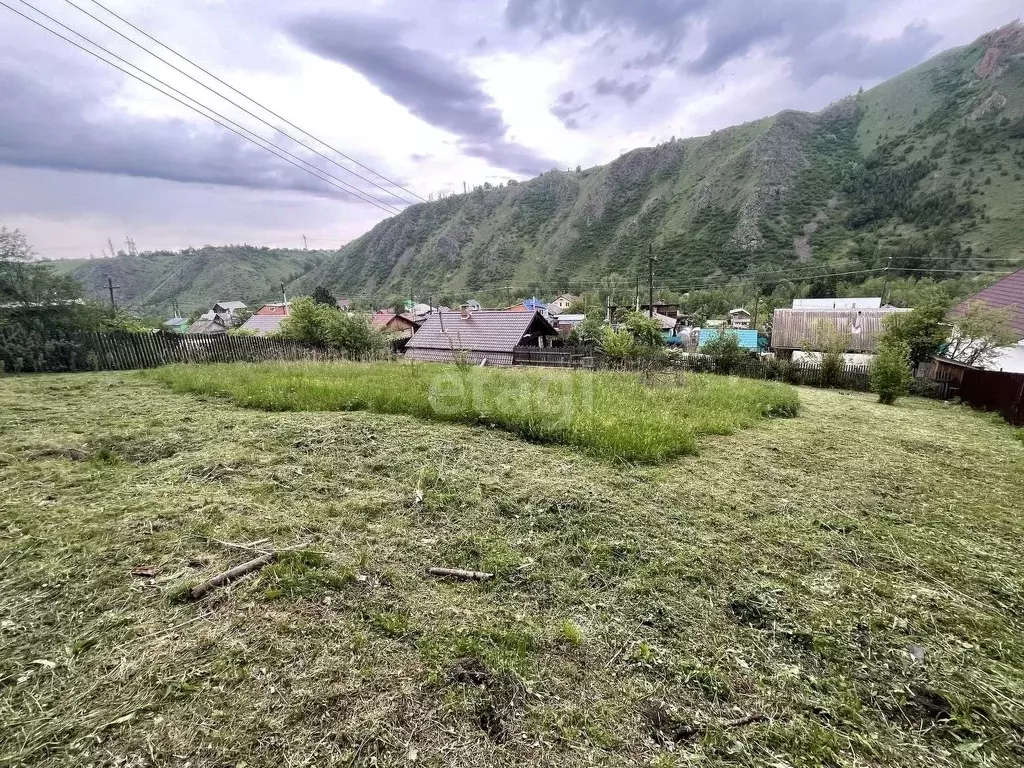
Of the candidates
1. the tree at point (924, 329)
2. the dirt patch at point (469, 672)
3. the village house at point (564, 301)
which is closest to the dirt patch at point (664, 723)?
the dirt patch at point (469, 672)

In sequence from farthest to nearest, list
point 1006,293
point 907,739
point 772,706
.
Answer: point 1006,293 → point 772,706 → point 907,739

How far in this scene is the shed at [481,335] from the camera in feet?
67.2

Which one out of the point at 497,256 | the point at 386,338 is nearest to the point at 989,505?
the point at 386,338

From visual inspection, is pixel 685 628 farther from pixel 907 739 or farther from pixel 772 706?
pixel 907 739

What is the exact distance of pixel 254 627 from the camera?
1.89 meters

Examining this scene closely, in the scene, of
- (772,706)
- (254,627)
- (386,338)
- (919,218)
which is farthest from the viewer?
(919,218)

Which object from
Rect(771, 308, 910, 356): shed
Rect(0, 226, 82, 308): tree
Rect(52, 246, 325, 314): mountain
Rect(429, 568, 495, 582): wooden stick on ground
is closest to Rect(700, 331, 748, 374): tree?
Rect(771, 308, 910, 356): shed

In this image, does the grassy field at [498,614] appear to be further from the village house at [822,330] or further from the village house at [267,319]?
the village house at [267,319]

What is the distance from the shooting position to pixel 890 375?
9406 mm

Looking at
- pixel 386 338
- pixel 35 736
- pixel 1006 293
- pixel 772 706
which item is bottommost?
pixel 772 706

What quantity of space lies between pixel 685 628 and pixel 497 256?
223ft

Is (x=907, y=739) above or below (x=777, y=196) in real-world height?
below

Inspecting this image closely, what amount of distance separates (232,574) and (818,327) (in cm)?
2759

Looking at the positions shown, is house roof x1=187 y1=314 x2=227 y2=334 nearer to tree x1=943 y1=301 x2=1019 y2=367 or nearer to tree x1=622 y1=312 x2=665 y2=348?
tree x1=622 y1=312 x2=665 y2=348
